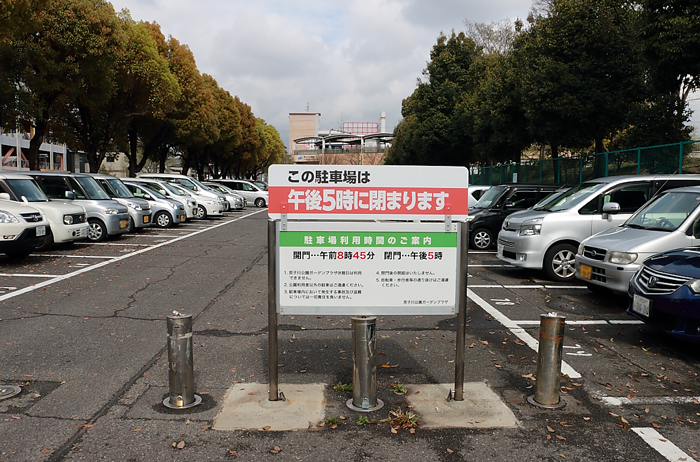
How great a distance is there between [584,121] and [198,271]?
52.9 feet

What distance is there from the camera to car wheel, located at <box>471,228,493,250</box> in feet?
46.2

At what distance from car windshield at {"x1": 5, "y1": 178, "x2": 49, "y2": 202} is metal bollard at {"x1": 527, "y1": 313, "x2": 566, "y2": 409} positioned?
1160 centimetres

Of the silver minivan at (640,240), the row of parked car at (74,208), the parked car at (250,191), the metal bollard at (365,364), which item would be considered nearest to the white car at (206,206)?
the row of parked car at (74,208)

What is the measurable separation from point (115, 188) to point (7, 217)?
7084mm

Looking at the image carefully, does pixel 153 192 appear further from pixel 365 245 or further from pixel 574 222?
pixel 365 245

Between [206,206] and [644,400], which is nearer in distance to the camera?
[644,400]

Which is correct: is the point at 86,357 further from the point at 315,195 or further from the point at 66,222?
the point at 66,222

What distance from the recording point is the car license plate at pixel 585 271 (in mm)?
8016

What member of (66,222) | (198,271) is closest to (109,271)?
(198,271)

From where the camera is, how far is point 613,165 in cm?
1848

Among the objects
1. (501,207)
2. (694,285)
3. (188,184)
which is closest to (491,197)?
(501,207)

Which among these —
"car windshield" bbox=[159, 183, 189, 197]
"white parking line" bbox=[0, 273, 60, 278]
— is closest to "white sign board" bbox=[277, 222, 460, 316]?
"white parking line" bbox=[0, 273, 60, 278]

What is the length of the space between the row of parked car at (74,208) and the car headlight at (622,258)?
10.1m

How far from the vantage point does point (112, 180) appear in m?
17.7
